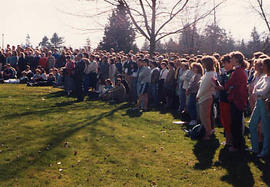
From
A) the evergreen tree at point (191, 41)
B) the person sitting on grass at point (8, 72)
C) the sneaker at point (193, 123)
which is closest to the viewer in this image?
the sneaker at point (193, 123)

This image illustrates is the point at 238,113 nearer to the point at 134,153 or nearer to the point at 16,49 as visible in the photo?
the point at 134,153

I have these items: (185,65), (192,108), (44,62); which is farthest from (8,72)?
(192,108)

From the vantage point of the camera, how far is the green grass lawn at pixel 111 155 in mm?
5797

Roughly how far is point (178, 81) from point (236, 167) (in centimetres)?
628

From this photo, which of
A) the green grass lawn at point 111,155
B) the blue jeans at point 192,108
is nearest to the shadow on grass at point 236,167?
the green grass lawn at point 111,155

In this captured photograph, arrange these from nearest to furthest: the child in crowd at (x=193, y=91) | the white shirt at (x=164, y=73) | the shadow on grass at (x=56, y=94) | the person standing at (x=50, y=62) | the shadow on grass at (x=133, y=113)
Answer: the child in crowd at (x=193, y=91) → the shadow on grass at (x=133, y=113) → the white shirt at (x=164, y=73) → the shadow on grass at (x=56, y=94) → the person standing at (x=50, y=62)

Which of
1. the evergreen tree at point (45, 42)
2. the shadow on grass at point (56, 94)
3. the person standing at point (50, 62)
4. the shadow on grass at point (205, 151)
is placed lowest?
the shadow on grass at point (205, 151)

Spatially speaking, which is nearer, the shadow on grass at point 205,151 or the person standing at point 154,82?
the shadow on grass at point 205,151

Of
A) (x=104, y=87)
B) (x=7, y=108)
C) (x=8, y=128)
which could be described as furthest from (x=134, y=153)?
(x=104, y=87)

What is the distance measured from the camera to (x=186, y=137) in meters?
8.80

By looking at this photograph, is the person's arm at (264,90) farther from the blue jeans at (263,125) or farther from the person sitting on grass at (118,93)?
the person sitting on grass at (118,93)

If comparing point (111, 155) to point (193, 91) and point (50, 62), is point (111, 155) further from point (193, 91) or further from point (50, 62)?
point (50, 62)

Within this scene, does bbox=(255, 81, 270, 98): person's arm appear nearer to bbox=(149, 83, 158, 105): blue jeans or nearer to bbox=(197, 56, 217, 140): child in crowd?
bbox=(197, 56, 217, 140): child in crowd

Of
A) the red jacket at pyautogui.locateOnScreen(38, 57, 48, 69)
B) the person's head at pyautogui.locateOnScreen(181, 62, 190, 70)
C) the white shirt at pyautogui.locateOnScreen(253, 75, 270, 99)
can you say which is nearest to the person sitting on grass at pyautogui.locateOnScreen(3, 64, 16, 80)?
the red jacket at pyautogui.locateOnScreen(38, 57, 48, 69)
